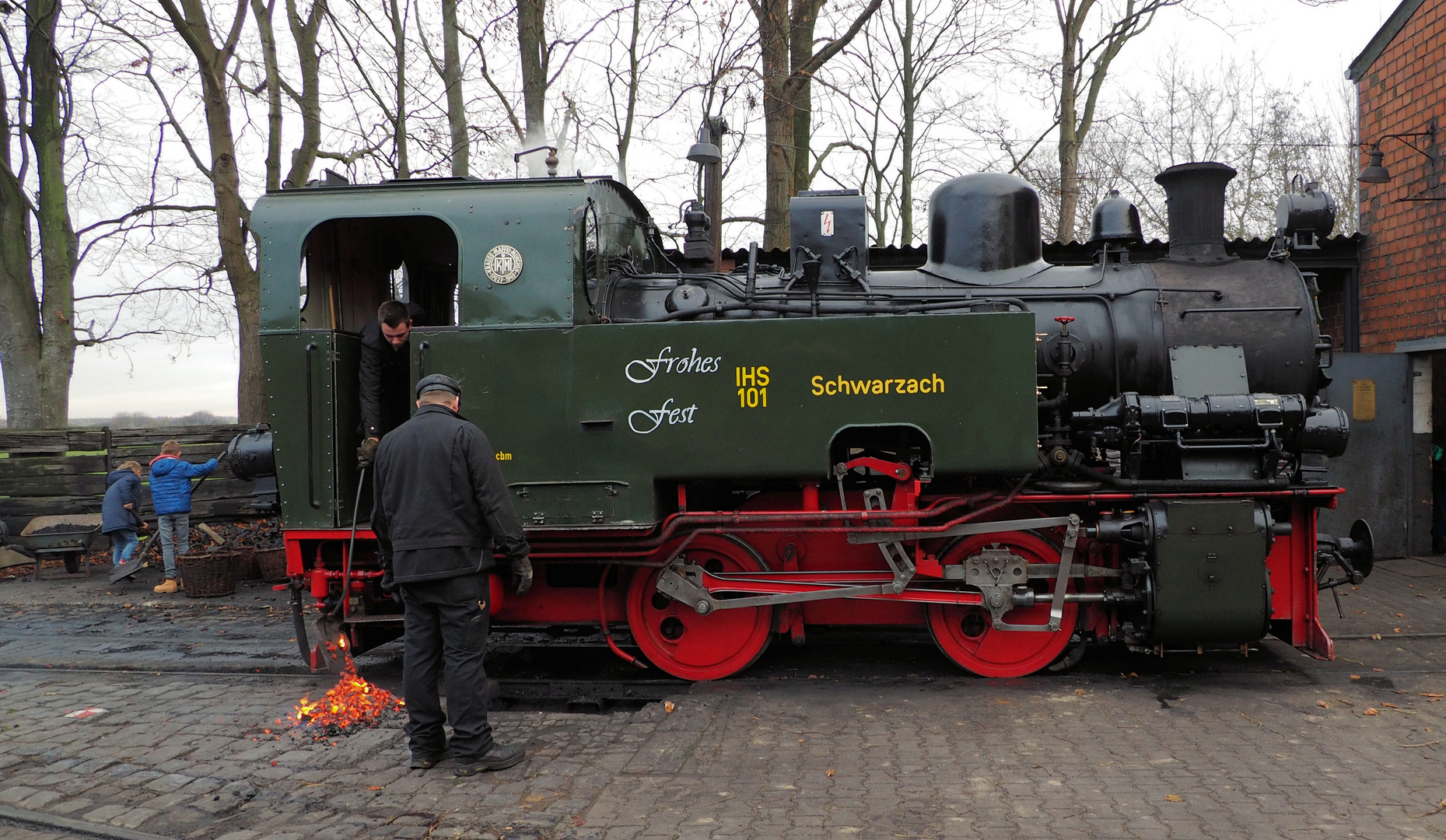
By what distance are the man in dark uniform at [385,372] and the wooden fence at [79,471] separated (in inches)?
248

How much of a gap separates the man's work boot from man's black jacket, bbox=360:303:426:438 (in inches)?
77.9

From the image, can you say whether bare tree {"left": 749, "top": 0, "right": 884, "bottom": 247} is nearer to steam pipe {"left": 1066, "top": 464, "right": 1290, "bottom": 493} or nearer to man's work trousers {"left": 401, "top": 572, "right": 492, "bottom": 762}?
steam pipe {"left": 1066, "top": 464, "right": 1290, "bottom": 493}

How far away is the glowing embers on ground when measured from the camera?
459 centimetres

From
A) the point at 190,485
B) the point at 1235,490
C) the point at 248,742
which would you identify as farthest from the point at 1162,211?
the point at 248,742

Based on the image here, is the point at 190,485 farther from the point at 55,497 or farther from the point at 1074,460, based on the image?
the point at 1074,460

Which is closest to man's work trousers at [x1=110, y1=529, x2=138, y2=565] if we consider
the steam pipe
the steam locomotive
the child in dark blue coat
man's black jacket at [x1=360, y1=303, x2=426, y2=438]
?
the child in dark blue coat

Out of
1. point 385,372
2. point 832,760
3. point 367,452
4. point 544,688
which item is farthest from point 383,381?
point 832,760

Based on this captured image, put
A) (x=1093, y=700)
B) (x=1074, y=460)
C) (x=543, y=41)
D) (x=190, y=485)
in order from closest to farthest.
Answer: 1. (x=1093, y=700)
2. (x=1074, y=460)
3. (x=190, y=485)
4. (x=543, y=41)

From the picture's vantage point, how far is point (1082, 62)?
14.1m

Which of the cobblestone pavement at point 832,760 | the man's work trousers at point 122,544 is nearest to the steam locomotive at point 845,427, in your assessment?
the cobblestone pavement at point 832,760

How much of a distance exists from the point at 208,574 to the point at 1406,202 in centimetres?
1173

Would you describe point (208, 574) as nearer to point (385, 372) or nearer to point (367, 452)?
point (385, 372)

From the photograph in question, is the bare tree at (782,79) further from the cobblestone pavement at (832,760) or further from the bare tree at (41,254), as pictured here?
the bare tree at (41,254)

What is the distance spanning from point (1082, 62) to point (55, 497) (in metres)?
14.9
